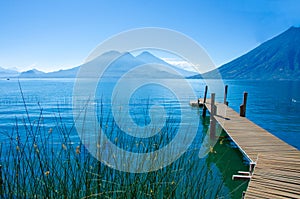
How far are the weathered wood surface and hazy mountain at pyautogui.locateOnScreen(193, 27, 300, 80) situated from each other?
437ft

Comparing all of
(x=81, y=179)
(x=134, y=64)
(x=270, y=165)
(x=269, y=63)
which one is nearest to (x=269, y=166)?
(x=270, y=165)

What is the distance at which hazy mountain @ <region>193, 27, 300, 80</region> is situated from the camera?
5541 inches

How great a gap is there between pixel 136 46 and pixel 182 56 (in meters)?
0.60

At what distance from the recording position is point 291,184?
4004 millimetres

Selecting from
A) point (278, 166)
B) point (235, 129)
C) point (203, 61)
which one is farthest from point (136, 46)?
point (235, 129)

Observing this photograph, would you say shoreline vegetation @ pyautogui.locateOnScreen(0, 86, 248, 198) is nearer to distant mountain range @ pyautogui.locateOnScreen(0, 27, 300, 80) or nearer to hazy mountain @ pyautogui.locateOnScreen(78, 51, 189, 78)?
hazy mountain @ pyautogui.locateOnScreen(78, 51, 189, 78)

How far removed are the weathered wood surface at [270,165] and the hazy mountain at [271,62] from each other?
133 m

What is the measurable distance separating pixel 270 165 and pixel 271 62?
539 feet

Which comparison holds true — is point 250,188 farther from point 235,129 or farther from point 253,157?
point 235,129

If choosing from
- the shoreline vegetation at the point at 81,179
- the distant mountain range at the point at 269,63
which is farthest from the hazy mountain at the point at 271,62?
the shoreline vegetation at the point at 81,179

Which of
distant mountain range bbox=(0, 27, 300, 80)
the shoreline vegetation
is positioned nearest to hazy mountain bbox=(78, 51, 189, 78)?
the shoreline vegetation

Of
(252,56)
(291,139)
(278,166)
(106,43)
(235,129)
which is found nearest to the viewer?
(106,43)

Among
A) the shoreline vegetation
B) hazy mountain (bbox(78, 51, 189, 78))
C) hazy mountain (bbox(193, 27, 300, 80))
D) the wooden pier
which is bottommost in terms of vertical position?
the wooden pier

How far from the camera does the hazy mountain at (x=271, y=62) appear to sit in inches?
5541
